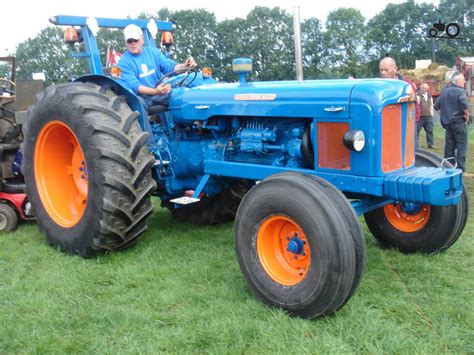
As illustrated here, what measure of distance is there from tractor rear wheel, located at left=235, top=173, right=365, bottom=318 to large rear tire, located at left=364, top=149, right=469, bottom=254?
52.3 inches

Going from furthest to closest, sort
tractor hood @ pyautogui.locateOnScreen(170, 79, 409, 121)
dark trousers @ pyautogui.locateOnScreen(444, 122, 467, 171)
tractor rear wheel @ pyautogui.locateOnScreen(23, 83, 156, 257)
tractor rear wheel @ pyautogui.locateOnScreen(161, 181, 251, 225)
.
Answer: dark trousers @ pyautogui.locateOnScreen(444, 122, 467, 171), tractor rear wheel @ pyautogui.locateOnScreen(161, 181, 251, 225), tractor rear wheel @ pyautogui.locateOnScreen(23, 83, 156, 257), tractor hood @ pyautogui.locateOnScreen(170, 79, 409, 121)

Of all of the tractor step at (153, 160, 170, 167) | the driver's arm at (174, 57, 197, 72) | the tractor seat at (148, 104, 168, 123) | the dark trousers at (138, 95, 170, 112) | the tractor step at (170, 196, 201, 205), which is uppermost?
the driver's arm at (174, 57, 197, 72)

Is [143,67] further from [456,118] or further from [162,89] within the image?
[456,118]

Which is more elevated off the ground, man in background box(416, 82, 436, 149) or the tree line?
the tree line

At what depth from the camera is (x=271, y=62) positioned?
36.3 meters

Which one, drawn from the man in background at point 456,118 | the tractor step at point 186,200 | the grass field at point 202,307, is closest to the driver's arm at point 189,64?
the tractor step at point 186,200

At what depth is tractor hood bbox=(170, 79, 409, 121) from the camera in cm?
343

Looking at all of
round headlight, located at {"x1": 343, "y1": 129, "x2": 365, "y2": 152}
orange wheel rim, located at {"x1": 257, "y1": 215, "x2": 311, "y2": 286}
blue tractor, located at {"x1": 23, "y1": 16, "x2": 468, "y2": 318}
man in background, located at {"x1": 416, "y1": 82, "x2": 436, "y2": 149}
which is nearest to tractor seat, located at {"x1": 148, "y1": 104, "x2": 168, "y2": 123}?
blue tractor, located at {"x1": 23, "y1": 16, "x2": 468, "y2": 318}

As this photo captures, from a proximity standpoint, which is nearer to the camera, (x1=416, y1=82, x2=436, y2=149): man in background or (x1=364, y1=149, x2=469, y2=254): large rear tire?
(x1=364, y1=149, x2=469, y2=254): large rear tire

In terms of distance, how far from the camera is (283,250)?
346cm

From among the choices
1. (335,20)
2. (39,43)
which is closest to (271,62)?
(335,20)

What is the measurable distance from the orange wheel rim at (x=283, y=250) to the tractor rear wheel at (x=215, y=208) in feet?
5.06

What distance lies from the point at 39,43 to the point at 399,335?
49.3 metres

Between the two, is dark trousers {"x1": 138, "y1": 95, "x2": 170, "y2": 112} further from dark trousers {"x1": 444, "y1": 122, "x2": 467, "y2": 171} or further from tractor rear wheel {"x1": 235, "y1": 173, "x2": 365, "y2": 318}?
dark trousers {"x1": 444, "y1": 122, "x2": 467, "y2": 171}
